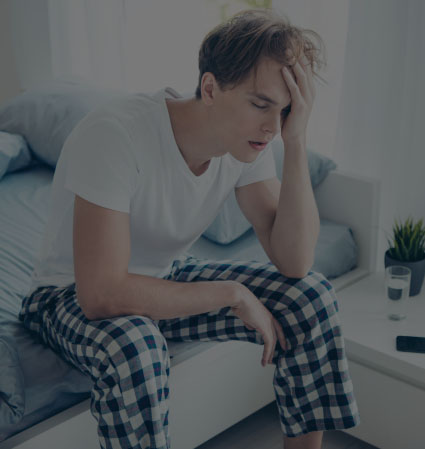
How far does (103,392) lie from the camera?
1.08 m

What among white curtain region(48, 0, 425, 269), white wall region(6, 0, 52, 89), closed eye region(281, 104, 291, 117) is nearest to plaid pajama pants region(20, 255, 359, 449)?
closed eye region(281, 104, 291, 117)

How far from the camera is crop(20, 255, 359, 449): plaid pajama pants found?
1.06m

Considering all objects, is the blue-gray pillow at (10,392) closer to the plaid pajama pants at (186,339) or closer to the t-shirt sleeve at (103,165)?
the plaid pajama pants at (186,339)

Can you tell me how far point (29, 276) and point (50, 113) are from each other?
2.15ft

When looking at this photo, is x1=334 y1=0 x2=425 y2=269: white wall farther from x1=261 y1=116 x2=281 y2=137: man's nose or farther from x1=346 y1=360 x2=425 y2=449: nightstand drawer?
x1=261 y1=116 x2=281 y2=137: man's nose

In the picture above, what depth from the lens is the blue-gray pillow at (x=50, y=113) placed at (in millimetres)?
1956

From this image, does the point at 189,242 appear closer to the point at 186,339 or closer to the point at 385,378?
the point at 186,339

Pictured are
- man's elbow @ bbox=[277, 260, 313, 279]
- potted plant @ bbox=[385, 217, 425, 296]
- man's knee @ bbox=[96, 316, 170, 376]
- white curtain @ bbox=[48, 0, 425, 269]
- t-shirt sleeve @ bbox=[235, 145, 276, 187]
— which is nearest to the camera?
man's knee @ bbox=[96, 316, 170, 376]

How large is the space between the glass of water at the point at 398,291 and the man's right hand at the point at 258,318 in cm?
48

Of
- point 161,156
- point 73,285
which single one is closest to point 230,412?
point 73,285

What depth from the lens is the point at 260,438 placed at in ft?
5.34

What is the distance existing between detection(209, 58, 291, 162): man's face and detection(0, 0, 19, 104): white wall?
216 centimetres

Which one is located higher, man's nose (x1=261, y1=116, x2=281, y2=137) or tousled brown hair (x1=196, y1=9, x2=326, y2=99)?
tousled brown hair (x1=196, y1=9, x2=326, y2=99)

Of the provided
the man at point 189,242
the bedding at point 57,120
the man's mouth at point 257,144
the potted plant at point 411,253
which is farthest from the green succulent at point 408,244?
the man's mouth at point 257,144
